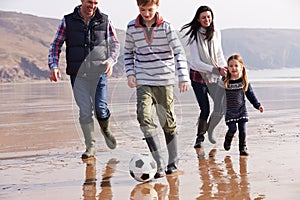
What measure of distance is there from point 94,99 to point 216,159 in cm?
150

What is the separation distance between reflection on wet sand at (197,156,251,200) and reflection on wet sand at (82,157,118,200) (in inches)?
30.6

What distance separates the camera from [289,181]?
4516mm

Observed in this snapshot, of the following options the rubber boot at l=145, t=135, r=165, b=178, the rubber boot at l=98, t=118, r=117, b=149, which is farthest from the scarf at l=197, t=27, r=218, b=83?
the rubber boot at l=145, t=135, r=165, b=178

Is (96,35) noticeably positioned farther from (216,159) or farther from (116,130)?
(116,130)

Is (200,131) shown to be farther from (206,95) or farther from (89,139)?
(89,139)

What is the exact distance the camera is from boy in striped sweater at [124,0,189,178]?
16.4 feet

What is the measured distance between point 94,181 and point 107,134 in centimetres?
157

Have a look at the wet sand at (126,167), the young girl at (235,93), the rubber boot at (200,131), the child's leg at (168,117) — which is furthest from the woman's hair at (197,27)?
the child's leg at (168,117)

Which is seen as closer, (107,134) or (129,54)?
(129,54)

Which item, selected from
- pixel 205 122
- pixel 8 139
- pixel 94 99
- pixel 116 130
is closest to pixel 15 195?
pixel 94 99

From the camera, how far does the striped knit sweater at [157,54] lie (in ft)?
16.5

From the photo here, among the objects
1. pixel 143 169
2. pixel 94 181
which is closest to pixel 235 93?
pixel 143 169

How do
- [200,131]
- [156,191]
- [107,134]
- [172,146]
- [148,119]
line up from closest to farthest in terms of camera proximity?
[156,191] < [148,119] < [172,146] < [107,134] < [200,131]

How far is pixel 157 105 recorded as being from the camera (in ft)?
17.2
